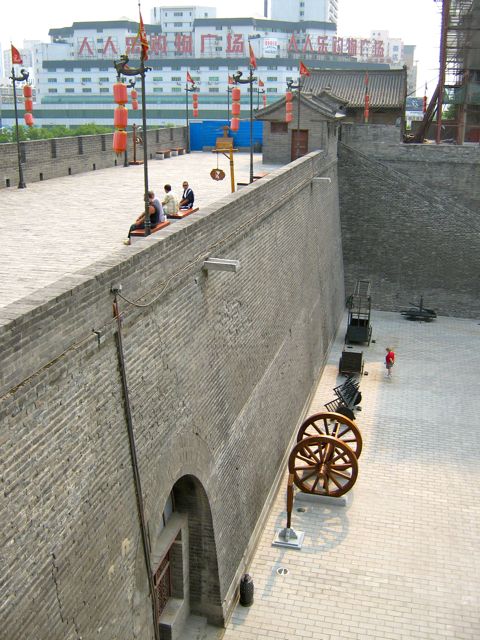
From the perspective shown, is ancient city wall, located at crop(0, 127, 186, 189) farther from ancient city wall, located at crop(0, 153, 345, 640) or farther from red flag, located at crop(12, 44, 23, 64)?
ancient city wall, located at crop(0, 153, 345, 640)

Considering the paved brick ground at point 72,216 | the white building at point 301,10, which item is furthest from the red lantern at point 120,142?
the white building at point 301,10

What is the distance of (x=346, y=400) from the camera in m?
14.3

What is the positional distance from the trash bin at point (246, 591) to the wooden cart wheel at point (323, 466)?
2.23 m

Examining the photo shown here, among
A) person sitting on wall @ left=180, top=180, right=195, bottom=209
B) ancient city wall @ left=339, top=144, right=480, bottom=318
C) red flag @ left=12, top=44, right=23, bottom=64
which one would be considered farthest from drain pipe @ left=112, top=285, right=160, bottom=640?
ancient city wall @ left=339, top=144, right=480, bottom=318

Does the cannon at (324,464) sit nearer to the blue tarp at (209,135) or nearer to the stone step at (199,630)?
the stone step at (199,630)

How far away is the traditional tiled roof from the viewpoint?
28562 millimetres

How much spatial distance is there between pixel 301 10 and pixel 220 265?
358 ft

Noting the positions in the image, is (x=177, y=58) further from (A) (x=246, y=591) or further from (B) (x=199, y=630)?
(B) (x=199, y=630)

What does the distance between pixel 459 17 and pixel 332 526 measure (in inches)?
960

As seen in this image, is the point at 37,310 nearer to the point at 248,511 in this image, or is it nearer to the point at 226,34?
the point at 248,511

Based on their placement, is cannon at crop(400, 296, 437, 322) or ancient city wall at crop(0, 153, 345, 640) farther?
cannon at crop(400, 296, 437, 322)

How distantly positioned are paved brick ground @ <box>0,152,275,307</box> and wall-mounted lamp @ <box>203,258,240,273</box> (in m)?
0.64

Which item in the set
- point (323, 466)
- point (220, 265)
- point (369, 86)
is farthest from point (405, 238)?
point (220, 265)

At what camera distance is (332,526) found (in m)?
10.9
